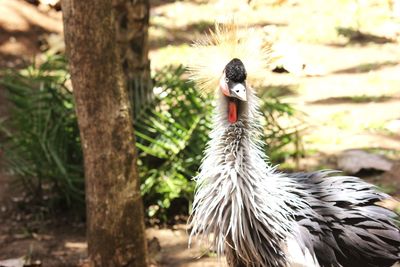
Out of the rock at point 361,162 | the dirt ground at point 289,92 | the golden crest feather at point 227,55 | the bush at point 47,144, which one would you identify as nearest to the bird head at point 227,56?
the golden crest feather at point 227,55

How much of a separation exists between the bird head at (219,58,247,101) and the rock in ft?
7.55

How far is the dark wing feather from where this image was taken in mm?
3381

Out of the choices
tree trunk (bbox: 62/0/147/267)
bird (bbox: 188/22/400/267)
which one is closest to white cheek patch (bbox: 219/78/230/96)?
bird (bbox: 188/22/400/267)

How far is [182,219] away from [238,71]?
2127mm

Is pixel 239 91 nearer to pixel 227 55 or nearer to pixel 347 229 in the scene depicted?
pixel 227 55

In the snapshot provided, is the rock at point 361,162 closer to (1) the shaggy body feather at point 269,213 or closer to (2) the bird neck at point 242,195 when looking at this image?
(1) the shaggy body feather at point 269,213

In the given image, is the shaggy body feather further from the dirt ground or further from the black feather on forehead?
the dirt ground

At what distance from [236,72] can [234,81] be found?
4 cm

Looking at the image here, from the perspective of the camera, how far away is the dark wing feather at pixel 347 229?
338cm

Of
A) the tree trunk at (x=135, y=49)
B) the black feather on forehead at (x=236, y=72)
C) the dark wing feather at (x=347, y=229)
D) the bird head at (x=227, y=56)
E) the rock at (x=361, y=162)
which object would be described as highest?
the tree trunk at (x=135, y=49)

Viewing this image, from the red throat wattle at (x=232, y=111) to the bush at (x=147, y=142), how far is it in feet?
5.50

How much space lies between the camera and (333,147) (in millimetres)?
5688

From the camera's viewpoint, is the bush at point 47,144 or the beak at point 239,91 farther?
the bush at point 47,144

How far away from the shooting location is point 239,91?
3070 millimetres
